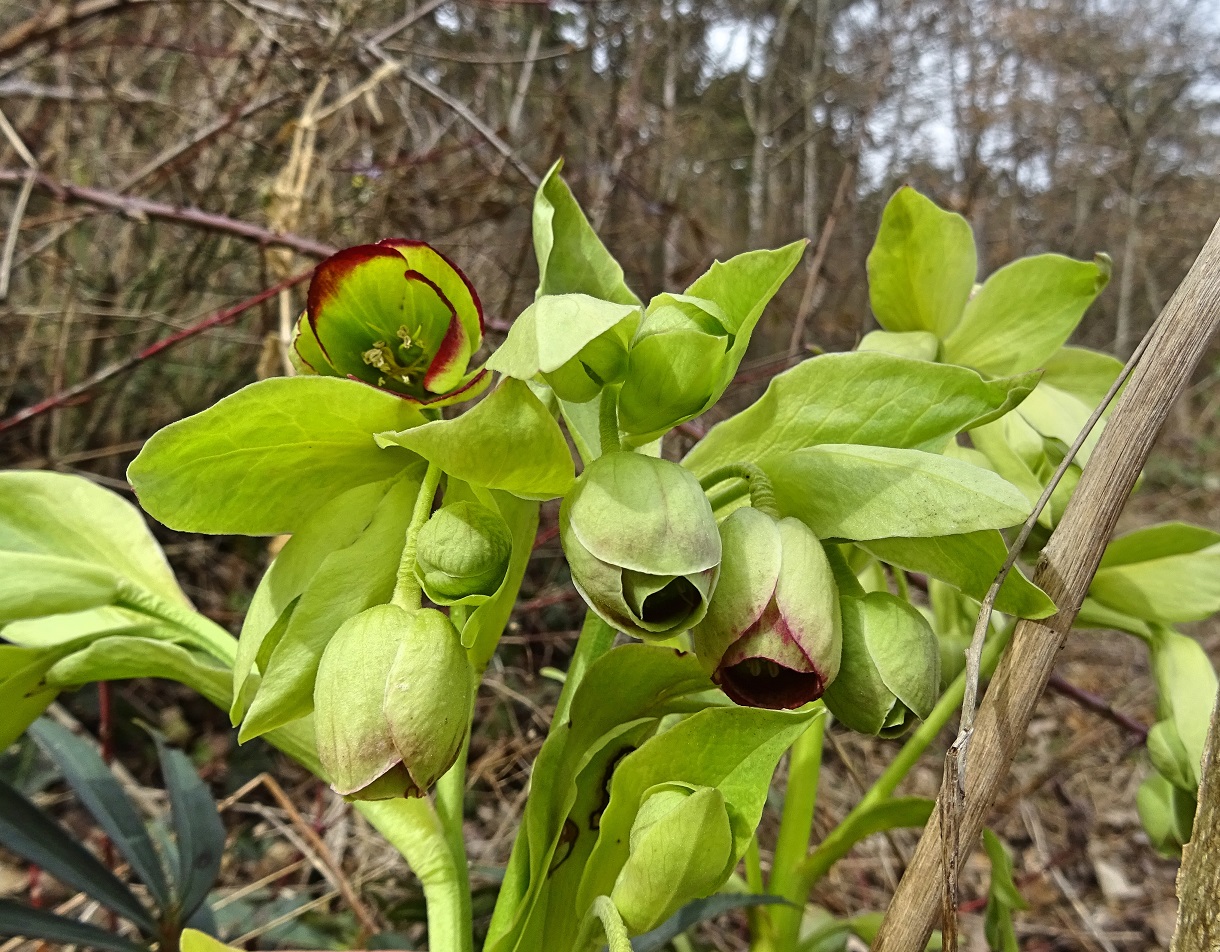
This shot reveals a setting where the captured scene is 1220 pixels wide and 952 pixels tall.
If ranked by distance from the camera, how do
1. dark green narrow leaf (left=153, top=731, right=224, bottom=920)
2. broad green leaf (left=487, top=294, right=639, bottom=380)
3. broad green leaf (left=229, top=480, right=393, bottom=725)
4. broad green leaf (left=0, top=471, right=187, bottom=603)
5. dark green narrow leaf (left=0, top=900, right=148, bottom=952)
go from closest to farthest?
broad green leaf (left=487, top=294, right=639, bottom=380) < broad green leaf (left=229, top=480, right=393, bottom=725) < broad green leaf (left=0, top=471, right=187, bottom=603) < dark green narrow leaf (left=0, top=900, right=148, bottom=952) < dark green narrow leaf (left=153, top=731, right=224, bottom=920)

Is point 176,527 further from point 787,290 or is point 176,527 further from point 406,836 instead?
point 787,290

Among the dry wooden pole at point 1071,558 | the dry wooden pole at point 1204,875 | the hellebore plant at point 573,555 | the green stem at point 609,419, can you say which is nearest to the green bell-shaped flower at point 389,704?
the hellebore plant at point 573,555

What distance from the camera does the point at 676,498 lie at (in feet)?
1.22

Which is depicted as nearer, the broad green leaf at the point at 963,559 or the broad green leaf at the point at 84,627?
the broad green leaf at the point at 963,559

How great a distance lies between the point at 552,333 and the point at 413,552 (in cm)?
14

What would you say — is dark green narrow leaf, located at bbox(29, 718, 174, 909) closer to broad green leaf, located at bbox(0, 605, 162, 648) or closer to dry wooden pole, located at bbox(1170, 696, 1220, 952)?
broad green leaf, located at bbox(0, 605, 162, 648)

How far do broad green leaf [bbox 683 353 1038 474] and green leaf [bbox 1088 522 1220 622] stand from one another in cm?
25

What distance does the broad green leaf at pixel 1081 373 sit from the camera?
0.71 m

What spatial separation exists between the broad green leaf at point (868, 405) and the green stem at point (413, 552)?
0.16 metres

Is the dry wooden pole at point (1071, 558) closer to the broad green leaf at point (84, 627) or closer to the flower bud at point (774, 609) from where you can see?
the flower bud at point (774, 609)

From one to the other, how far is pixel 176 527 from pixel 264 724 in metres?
0.10

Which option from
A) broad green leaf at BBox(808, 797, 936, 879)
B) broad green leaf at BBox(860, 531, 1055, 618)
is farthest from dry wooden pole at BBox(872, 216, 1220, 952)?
broad green leaf at BBox(808, 797, 936, 879)

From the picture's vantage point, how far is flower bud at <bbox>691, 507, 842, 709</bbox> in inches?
14.9

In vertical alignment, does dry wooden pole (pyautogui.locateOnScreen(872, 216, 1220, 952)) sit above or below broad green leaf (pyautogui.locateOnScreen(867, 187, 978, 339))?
below
